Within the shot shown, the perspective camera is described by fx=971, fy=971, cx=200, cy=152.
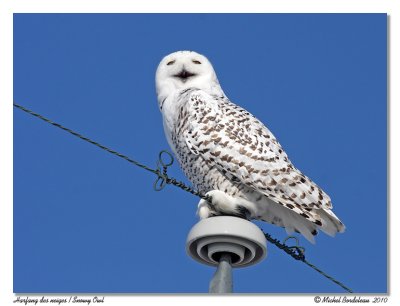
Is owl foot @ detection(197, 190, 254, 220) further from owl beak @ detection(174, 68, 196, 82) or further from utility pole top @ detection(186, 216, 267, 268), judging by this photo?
owl beak @ detection(174, 68, 196, 82)

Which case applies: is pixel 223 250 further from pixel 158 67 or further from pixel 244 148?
pixel 158 67

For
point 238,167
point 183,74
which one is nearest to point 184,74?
point 183,74

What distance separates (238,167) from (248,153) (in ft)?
0.56

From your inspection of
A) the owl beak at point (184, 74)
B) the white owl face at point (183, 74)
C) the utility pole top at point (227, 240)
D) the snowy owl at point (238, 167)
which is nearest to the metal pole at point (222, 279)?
the utility pole top at point (227, 240)

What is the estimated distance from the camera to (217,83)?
6.91 meters

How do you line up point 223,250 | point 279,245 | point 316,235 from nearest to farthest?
point 223,250
point 279,245
point 316,235

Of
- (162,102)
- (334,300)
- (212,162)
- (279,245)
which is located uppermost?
(162,102)

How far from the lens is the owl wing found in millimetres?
5750

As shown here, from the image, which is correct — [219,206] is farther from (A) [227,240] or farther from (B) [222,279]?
(B) [222,279]

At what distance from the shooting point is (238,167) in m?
5.83

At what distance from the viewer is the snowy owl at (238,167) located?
569 centimetres

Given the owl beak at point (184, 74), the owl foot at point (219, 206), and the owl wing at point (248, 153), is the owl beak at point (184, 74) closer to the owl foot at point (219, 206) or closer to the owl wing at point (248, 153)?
the owl wing at point (248, 153)
